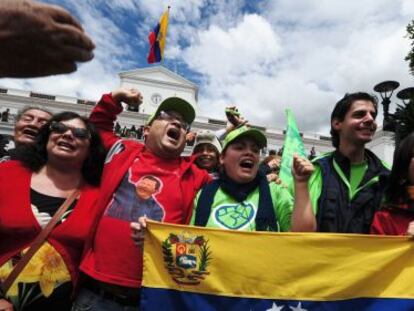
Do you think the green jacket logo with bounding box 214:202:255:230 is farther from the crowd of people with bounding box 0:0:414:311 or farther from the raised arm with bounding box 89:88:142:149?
the raised arm with bounding box 89:88:142:149

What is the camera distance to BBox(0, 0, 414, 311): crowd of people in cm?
226

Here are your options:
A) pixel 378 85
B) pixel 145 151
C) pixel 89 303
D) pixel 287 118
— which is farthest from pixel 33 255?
pixel 378 85

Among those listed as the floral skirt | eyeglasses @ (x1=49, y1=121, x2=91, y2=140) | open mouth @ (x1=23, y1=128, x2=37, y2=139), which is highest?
open mouth @ (x1=23, y1=128, x2=37, y2=139)

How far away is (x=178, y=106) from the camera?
292 centimetres

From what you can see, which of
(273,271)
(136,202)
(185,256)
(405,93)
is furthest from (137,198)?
(405,93)

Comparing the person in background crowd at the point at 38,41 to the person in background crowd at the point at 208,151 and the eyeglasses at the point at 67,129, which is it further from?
the person in background crowd at the point at 208,151

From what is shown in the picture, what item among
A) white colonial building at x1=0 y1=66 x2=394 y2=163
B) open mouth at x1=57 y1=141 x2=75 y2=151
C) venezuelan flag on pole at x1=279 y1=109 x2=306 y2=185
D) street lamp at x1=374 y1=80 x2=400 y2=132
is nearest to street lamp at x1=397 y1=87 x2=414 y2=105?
street lamp at x1=374 y1=80 x2=400 y2=132

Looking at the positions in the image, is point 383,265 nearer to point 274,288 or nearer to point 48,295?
point 274,288

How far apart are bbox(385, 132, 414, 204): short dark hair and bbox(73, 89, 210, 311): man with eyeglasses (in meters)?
1.25

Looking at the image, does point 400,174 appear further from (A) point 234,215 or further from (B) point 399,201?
(A) point 234,215

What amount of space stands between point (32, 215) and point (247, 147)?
1.48 meters

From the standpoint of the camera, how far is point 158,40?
35.2 metres

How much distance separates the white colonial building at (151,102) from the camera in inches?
1631

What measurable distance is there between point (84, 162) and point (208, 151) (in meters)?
1.49
